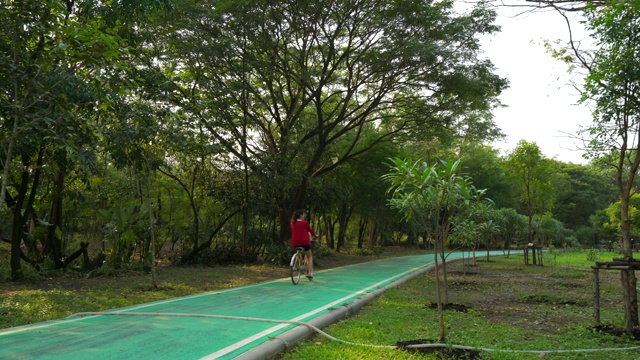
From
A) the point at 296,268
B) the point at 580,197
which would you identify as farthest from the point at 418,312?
the point at 580,197

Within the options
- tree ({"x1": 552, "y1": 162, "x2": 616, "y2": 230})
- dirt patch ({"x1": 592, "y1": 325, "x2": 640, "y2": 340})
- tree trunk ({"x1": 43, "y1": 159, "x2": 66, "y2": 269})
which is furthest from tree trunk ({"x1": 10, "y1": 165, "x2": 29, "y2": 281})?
tree ({"x1": 552, "y1": 162, "x2": 616, "y2": 230})

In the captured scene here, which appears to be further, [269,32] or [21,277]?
[269,32]

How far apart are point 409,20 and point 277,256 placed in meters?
9.86

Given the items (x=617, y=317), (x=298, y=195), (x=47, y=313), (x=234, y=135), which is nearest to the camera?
(x=47, y=313)

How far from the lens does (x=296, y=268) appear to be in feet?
36.8

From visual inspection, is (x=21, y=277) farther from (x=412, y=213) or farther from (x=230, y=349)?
(x=412, y=213)

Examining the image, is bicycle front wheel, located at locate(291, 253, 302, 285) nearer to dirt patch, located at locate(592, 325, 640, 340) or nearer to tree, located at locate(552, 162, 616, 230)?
dirt patch, located at locate(592, 325, 640, 340)

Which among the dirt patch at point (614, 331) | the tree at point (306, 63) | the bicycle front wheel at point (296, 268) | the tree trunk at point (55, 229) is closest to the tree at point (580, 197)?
the tree at point (306, 63)

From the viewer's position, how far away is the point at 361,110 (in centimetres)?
2014

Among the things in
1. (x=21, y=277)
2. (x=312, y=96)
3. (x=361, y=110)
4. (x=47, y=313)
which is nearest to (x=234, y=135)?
(x=312, y=96)

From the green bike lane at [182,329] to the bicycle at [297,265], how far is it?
5.94 feet

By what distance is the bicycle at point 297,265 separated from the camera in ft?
36.2

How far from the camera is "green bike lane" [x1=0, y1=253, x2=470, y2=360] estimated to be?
4.62 meters

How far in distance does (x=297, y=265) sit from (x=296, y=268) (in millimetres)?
101
